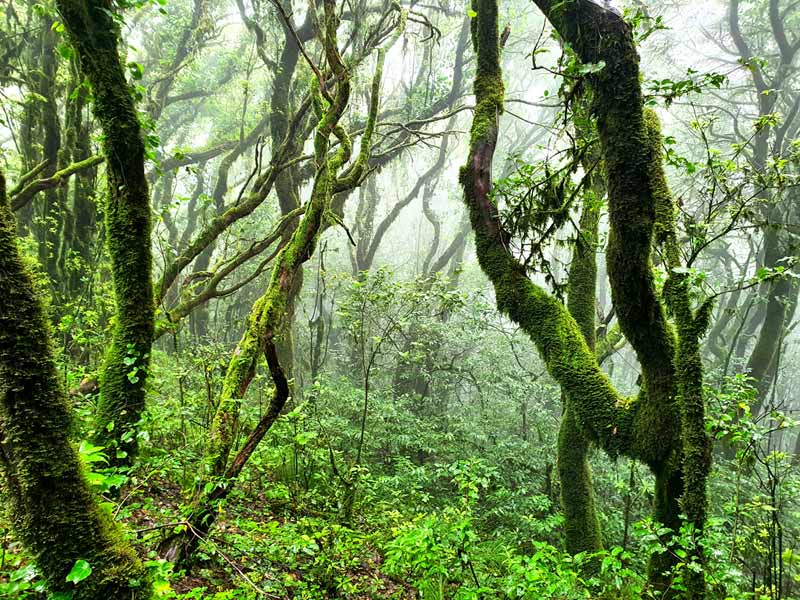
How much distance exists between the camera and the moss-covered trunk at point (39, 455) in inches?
56.9

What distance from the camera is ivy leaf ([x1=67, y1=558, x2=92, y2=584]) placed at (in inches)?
55.5

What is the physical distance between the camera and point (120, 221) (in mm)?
2936

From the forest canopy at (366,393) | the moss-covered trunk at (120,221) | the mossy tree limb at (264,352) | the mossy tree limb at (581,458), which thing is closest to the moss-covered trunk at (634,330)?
the forest canopy at (366,393)

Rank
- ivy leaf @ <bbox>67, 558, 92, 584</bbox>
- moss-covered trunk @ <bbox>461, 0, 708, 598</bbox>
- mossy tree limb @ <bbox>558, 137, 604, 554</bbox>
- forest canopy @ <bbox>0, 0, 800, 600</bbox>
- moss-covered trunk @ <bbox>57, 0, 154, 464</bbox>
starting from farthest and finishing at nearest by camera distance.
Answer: mossy tree limb @ <bbox>558, 137, 604, 554</bbox> < moss-covered trunk @ <bbox>461, 0, 708, 598</bbox> < moss-covered trunk @ <bbox>57, 0, 154, 464</bbox> < forest canopy @ <bbox>0, 0, 800, 600</bbox> < ivy leaf @ <bbox>67, 558, 92, 584</bbox>

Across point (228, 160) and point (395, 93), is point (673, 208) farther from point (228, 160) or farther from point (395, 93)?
point (395, 93)

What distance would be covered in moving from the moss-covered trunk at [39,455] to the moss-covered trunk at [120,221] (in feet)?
3.63

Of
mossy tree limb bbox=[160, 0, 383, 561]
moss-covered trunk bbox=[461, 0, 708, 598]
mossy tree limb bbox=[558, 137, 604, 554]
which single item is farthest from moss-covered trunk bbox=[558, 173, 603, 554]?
mossy tree limb bbox=[160, 0, 383, 561]

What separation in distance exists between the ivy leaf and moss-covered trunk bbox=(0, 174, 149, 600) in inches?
4.1

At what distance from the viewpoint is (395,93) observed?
50.5 feet

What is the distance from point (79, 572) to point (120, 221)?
7.50ft

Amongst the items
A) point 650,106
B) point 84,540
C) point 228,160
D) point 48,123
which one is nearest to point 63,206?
point 48,123

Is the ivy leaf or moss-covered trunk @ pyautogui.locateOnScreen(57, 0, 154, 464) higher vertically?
moss-covered trunk @ pyautogui.locateOnScreen(57, 0, 154, 464)

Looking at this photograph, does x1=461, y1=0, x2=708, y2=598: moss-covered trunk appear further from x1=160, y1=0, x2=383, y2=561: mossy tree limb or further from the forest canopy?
x1=160, y1=0, x2=383, y2=561: mossy tree limb

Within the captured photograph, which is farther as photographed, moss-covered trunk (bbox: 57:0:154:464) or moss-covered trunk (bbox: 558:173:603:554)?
moss-covered trunk (bbox: 558:173:603:554)
